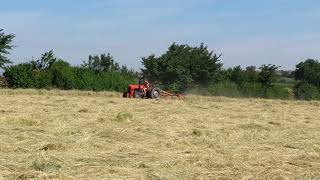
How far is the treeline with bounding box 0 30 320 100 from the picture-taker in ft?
130

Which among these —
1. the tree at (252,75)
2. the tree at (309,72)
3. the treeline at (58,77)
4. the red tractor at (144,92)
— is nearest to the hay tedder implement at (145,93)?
the red tractor at (144,92)

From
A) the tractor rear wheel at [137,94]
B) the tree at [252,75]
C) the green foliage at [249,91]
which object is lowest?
the tractor rear wheel at [137,94]

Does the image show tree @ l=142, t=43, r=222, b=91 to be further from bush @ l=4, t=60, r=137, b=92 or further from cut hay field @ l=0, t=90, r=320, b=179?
cut hay field @ l=0, t=90, r=320, b=179

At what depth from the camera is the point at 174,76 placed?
4778cm

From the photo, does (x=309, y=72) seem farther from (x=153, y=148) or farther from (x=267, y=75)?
(x=153, y=148)

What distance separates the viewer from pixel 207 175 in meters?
7.66

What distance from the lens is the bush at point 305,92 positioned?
45.7 meters

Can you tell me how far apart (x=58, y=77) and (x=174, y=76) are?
451 inches

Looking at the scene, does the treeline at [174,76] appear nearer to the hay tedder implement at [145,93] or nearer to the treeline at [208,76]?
the treeline at [208,76]

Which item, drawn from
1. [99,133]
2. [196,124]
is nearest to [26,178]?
[99,133]

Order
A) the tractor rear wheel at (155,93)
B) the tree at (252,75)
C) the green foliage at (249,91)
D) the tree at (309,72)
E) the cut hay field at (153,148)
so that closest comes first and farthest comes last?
the cut hay field at (153,148) → the tractor rear wheel at (155,93) → the green foliage at (249,91) → the tree at (252,75) → the tree at (309,72)

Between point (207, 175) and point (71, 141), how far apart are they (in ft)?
12.1

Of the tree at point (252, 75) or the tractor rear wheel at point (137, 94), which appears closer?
the tractor rear wheel at point (137, 94)

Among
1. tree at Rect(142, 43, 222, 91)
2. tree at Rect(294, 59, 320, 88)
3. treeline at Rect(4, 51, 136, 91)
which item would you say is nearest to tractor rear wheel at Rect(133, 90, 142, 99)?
treeline at Rect(4, 51, 136, 91)
